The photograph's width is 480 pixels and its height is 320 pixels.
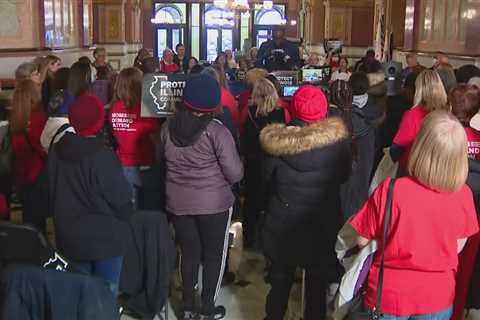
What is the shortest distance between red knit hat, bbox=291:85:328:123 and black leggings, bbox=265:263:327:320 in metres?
0.84

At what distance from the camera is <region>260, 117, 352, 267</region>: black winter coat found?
11.0 ft

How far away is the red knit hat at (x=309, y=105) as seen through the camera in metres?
3.38

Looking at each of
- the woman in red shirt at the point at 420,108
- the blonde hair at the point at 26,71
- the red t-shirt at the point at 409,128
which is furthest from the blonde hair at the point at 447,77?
the blonde hair at the point at 26,71

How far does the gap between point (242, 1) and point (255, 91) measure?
1481cm

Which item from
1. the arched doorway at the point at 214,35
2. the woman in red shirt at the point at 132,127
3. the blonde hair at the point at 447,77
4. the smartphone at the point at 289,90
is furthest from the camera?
the arched doorway at the point at 214,35

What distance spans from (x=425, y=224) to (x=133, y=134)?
8.42ft

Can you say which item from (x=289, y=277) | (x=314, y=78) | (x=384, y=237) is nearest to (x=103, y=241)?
(x=289, y=277)

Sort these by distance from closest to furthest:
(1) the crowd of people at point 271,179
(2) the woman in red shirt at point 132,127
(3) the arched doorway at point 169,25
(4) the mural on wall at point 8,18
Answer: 1. (1) the crowd of people at point 271,179
2. (2) the woman in red shirt at point 132,127
3. (4) the mural on wall at point 8,18
4. (3) the arched doorway at point 169,25

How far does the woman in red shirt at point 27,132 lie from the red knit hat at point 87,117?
58.3 inches

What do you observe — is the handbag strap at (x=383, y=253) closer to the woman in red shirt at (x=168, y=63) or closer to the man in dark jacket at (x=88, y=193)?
the man in dark jacket at (x=88, y=193)

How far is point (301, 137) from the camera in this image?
330 centimetres

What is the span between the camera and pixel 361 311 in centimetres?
263

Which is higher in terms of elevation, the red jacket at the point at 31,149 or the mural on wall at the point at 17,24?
the mural on wall at the point at 17,24

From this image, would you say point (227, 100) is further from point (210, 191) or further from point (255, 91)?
point (210, 191)
